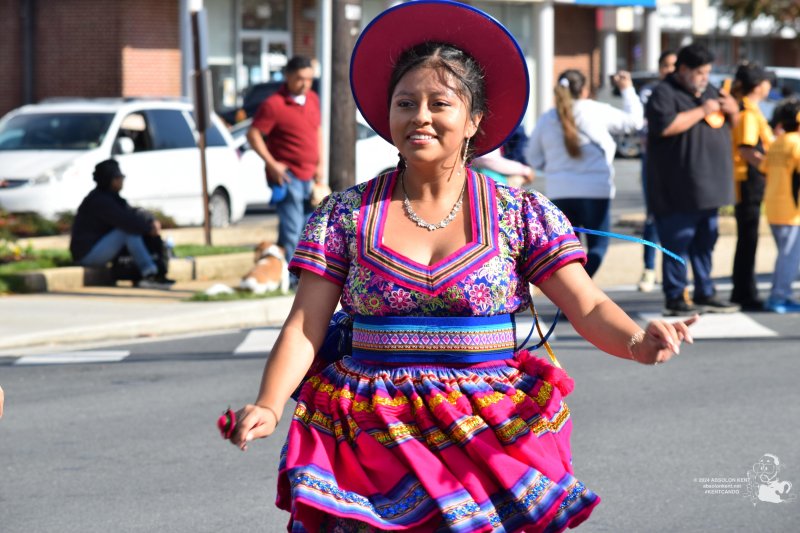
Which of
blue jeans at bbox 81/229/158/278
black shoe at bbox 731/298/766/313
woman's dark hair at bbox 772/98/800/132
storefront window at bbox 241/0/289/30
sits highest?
storefront window at bbox 241/0/289/30

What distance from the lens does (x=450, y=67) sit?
3812mm

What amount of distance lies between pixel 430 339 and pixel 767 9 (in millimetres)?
39138

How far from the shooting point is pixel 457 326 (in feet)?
12.2

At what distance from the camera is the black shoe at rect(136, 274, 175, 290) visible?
44.5 feet

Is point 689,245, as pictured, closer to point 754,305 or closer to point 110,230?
point 754,305

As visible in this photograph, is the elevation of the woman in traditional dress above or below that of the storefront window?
below

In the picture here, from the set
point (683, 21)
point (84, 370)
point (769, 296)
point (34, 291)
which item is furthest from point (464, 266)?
point (683, 21)

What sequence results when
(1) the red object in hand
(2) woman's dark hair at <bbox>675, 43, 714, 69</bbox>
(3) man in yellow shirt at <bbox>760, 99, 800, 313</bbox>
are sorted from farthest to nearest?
(3) man in yellow shirt at <bbox>760, 99, 800, 313</bbox> → (2) woman's dark hair at <bbox>675, 43, 714, 69</bbox> → (1) the red object in hand

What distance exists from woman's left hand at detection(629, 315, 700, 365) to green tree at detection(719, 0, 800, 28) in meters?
38.3

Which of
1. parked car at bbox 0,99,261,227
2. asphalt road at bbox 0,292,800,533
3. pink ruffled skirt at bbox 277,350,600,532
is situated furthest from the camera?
parked car at bbox 0,99,261,227

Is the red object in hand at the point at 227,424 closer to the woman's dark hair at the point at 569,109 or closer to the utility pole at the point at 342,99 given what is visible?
the woman's dark hair at the point at 569,109

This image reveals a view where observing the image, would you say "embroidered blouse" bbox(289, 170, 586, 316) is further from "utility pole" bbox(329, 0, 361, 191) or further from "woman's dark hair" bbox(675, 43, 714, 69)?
"utility pole" bbox(329, 0, 361, 191)

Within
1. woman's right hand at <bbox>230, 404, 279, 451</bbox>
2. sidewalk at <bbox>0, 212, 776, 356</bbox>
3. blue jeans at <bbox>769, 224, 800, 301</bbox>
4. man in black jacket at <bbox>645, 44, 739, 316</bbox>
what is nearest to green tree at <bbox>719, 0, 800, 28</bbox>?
sidewalk at <bbox>0, 212, 776, 356</bbox>

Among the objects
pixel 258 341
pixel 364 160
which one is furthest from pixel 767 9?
pixel 258 341
